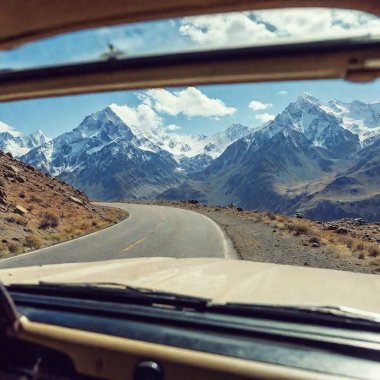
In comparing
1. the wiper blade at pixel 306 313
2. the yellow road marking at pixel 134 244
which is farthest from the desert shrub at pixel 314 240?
the wiper blade at pixel 306 313

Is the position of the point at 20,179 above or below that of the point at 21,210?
above

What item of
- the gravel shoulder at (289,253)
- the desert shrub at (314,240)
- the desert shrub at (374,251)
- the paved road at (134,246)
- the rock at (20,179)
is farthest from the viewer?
the rock at (20,179)

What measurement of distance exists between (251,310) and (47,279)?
180 cm

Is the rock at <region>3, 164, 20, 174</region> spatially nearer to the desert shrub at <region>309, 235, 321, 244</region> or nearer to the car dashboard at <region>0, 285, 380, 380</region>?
the desert shrub at <region>309, 235, 321, 244</region>

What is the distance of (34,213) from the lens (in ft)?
95.8

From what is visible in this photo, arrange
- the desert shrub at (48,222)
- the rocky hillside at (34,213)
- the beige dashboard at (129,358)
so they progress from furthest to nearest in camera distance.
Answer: the desert shrub at (48,222) < the rocky hillside at (34,213) < the beige dashboard at (129,358)

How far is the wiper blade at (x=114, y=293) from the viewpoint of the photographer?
9.20ft

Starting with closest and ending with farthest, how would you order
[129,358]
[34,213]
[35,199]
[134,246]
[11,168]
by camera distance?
[129,358]
[134,246]
[34,213]
[35,199]
[11,168]

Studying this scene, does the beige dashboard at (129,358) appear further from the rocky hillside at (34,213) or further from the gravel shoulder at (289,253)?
the rocky hillside at (34,213)

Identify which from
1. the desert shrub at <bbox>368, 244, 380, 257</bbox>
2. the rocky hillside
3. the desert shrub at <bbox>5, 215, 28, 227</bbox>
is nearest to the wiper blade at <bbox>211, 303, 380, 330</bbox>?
the rocky hillside

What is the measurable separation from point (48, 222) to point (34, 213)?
330 cm

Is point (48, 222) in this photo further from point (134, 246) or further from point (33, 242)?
point (134, 246)

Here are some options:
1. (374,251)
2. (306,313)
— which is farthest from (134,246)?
(306,313)

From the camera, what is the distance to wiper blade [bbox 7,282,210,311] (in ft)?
9.20
